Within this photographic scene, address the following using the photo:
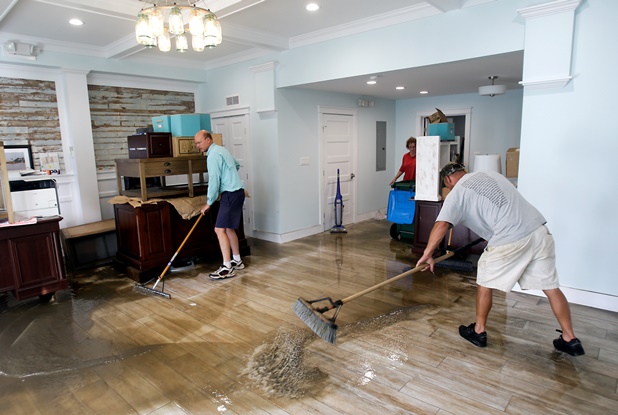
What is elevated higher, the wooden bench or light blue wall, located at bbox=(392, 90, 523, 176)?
light blue wall, located at bbox=(392, 90, 523, 176)

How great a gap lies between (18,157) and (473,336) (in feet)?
18.3

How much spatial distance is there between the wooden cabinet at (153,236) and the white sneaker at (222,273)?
59 cm

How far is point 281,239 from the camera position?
20.2 feet

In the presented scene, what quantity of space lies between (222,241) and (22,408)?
101 inches

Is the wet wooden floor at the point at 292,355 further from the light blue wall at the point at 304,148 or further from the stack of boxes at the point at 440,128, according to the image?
the stack of boxes at the point at 440,128

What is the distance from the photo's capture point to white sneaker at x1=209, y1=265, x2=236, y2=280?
4574mm

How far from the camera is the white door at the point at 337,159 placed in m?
6.72

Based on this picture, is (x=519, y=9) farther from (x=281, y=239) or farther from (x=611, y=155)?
(x=281, y=239)

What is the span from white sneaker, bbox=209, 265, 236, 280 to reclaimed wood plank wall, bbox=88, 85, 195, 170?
266 centimetres

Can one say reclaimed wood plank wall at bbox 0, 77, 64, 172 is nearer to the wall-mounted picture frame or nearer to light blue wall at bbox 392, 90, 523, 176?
the wall-mounted picture frame

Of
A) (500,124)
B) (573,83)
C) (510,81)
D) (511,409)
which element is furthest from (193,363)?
(500,124)

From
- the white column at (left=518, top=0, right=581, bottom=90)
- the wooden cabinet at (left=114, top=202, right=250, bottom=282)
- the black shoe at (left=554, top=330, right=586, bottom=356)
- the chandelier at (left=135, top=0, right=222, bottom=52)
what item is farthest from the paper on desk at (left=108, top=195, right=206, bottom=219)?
the black shoe at (left=554, top=330, right=586, bottom=356)

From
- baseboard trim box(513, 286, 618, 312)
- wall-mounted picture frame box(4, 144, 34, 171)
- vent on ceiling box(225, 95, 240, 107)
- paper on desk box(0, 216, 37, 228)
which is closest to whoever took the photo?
baseboard trim box(513, 286, 618, 312)

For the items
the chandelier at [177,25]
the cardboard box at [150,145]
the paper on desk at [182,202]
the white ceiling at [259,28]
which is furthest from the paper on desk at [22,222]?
the chandelier at [177,25]
